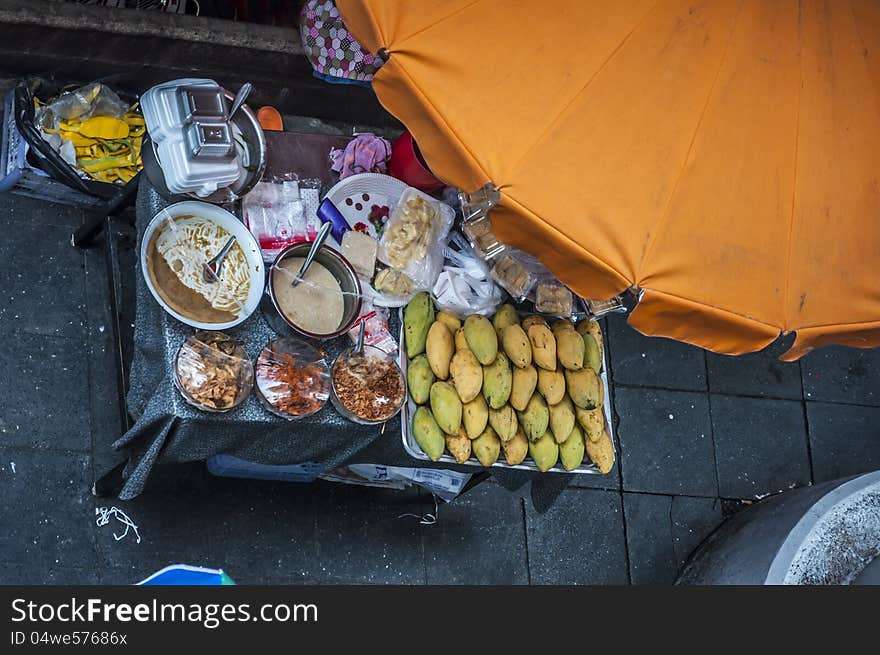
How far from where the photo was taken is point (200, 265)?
13.6ft

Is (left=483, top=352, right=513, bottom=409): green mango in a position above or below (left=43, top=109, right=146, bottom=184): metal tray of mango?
above

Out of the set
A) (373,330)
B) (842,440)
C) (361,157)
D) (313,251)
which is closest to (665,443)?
(842,440)

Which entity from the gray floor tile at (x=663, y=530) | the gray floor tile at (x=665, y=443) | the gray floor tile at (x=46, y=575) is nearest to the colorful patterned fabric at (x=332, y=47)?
the gray floor tile at (x=665, y=443)

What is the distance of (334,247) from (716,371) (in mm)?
2755

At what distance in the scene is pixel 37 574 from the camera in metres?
4.55

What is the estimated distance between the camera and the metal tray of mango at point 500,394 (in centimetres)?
423

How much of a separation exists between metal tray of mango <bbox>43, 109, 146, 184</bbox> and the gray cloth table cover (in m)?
0.68

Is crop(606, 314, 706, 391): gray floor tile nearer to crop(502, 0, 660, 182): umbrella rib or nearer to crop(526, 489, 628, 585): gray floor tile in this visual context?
crop(526, 489, 628, 585): gray floor tile

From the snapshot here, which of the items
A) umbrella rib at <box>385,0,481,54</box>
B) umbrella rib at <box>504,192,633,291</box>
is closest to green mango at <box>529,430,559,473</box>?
umbrella rib at <box>504,192,633,291</box>

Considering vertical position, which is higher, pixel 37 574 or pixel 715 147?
pixel 715 147

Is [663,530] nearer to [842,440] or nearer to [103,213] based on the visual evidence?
[842,440]

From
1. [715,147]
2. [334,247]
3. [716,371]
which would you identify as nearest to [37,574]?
[334,247]

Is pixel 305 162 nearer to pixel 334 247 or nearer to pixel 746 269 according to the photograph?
pixel 334 247

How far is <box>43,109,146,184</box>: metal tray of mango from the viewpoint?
4.79 meters
